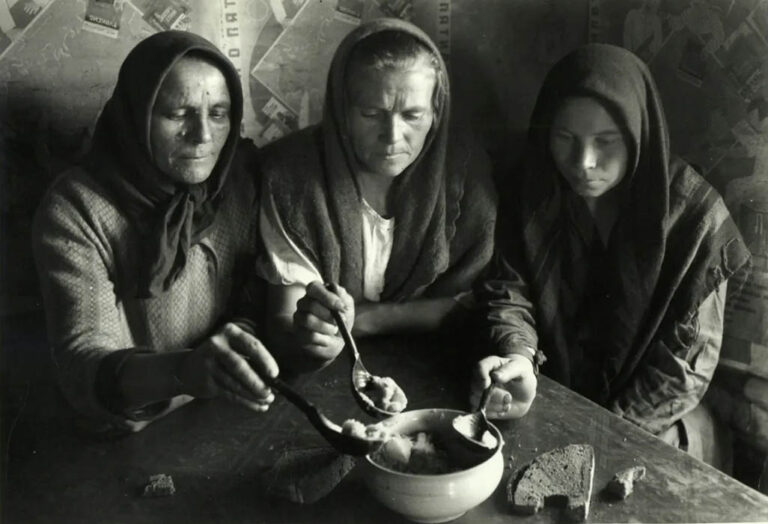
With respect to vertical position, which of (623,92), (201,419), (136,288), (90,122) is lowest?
(201,419)

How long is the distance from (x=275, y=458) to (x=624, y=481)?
42 centimetres

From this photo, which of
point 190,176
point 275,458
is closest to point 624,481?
point 275,458

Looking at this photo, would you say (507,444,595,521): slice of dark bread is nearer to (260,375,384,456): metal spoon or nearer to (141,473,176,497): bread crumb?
(260,375,384,456): metal spoon

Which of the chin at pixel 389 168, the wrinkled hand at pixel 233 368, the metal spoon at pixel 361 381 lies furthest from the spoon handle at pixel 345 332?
the chin at pixel 389 168

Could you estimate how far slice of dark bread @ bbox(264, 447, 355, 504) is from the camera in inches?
35.4

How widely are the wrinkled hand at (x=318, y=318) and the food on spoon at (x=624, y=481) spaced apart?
395 millimetres

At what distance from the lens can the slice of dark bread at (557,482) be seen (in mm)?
884

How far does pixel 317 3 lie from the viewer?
1.04 m

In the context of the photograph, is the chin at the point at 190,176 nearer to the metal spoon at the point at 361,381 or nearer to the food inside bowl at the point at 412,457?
the metal spoon at the point at 361,381

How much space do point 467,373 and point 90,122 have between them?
0.63 metres

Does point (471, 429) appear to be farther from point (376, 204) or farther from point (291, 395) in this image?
point (376, 204)

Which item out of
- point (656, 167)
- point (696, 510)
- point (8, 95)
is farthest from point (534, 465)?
point (8, 95)

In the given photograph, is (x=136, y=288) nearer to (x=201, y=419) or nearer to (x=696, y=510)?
(x=201, y=419)

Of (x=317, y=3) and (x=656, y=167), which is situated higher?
(x=317, y=3)
